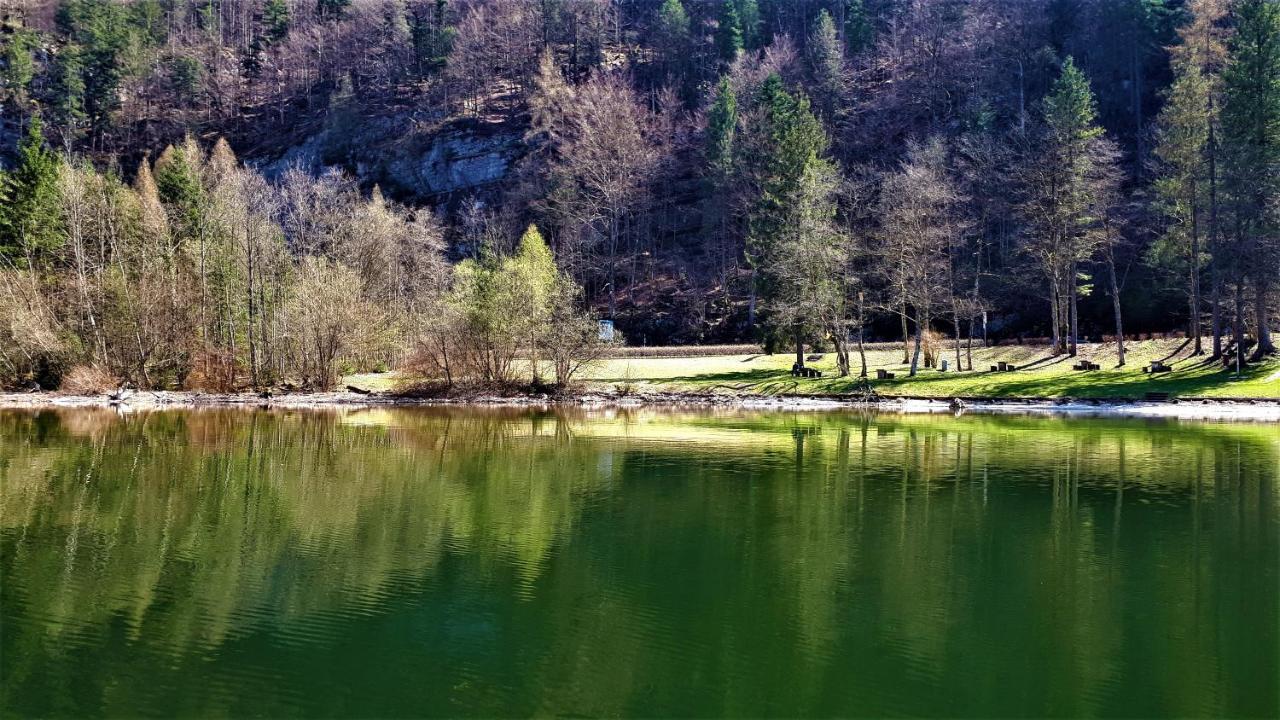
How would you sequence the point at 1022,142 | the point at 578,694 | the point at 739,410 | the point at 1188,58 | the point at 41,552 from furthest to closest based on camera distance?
1. the point at 1022,142
2. the point at 1188,58
3. the point at 739,410
4. the point at 41,552
5. the point at 578,694

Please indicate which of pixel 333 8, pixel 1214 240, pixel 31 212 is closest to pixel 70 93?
pixel 333 8

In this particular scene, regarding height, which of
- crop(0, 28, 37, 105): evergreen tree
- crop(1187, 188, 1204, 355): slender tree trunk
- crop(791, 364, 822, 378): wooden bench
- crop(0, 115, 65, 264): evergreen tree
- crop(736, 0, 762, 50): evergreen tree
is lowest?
crop(791, 364, 822, 378): wooden bench

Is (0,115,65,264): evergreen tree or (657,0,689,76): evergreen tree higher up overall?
(657,0,689,76): evergreen tree

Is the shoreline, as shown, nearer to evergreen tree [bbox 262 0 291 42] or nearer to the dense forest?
the dense forest

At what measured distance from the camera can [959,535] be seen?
717 inches

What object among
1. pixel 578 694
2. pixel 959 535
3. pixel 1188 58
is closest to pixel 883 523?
pixel 959 535

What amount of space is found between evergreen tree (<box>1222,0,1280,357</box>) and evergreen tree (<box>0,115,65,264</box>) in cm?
6340

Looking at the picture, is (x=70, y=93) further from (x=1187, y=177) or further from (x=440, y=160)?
(x=1187, y=177)

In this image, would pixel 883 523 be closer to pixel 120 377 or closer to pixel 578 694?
pixel 578 694

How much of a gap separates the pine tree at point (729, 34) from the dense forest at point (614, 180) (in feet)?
2.85

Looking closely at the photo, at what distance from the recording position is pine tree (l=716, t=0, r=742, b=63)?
111 m

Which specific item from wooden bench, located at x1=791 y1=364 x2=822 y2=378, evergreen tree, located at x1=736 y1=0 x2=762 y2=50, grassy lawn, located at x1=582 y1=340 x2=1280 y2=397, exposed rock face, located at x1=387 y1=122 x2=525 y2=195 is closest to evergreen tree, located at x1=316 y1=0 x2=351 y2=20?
exposed rock face, located at x1=387 y1=122 x2=525 y2=195

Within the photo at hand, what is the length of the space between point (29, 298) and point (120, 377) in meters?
6.08

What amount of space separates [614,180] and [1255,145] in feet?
179
